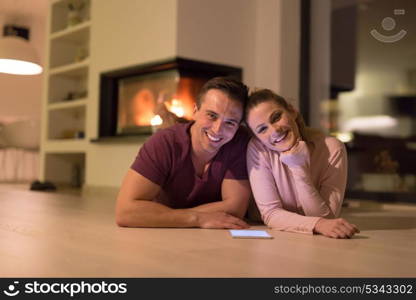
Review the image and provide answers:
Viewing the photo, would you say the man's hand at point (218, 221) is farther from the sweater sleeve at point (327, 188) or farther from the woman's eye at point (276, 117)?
the woman's eye at point (276, 117)

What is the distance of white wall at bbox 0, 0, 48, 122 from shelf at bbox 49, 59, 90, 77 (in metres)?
1.77

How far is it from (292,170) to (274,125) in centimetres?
19

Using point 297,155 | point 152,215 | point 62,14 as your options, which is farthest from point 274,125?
point 62,14

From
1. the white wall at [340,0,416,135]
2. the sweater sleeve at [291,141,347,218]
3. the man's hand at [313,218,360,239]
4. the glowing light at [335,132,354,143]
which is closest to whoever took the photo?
the man's hand at [313,218,360,239]

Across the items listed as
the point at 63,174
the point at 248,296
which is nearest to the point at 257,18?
the point at 63,174

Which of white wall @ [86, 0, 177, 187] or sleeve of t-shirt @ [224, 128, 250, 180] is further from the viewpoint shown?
white wall @ [86, 0, 177, 187]

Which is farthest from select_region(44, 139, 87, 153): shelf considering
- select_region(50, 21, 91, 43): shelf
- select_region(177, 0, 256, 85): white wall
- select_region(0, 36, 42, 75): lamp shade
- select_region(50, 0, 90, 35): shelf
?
select_region(177, 0, 256, 85): white wall

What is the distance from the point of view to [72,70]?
4.95m

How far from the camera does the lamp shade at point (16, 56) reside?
13.0 ft

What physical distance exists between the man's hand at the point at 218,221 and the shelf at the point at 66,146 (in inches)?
116

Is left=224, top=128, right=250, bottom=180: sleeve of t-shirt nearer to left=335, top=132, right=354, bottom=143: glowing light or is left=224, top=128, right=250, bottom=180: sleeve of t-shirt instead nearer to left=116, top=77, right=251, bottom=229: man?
left=116, top=77, right=251, bottom=229: man

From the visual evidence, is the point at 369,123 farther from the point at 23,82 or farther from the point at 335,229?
the point at 23,82

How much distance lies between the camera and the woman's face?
1.79m

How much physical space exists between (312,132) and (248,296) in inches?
44.8
